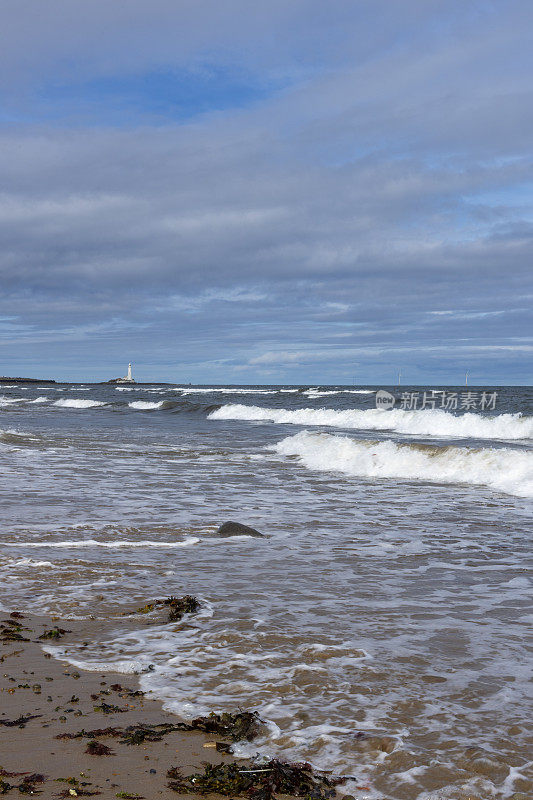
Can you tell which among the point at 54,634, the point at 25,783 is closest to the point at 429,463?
the point at 54,634

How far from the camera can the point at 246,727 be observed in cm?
345

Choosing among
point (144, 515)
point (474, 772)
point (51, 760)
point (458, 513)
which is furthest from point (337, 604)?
point (458, 513)

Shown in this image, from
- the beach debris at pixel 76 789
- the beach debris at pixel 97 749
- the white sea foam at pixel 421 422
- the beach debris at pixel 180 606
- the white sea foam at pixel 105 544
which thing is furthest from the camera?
the white sea foam at pixel 421 422

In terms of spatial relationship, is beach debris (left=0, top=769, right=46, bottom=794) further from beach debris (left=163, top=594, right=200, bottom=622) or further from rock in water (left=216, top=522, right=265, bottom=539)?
rock in water (left=216, top=522, right=265, bottom=539)

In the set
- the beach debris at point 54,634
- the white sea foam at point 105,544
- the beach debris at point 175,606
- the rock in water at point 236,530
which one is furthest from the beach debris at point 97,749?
the rock in water at point 236,530

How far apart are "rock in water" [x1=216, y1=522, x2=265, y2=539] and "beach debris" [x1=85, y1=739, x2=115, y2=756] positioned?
5.17 metres

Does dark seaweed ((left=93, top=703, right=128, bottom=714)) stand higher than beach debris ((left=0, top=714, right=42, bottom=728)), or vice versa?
beach debris ((left=0, top=714, right=42, bottom=728))

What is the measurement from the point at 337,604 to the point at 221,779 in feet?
9.33

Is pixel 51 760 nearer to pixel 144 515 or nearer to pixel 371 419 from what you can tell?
pixel 144 515

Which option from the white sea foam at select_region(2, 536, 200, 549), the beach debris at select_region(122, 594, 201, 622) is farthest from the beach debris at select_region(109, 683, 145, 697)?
the white sea foam at select_region(2, 536, 200, 549)

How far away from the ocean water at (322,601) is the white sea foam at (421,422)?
1598cm

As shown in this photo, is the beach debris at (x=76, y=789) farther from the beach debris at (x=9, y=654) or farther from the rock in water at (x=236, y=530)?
the rock in water at (x=236, y=530)

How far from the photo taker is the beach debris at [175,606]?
5293 mm

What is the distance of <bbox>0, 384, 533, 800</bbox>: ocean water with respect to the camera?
3.43 m
